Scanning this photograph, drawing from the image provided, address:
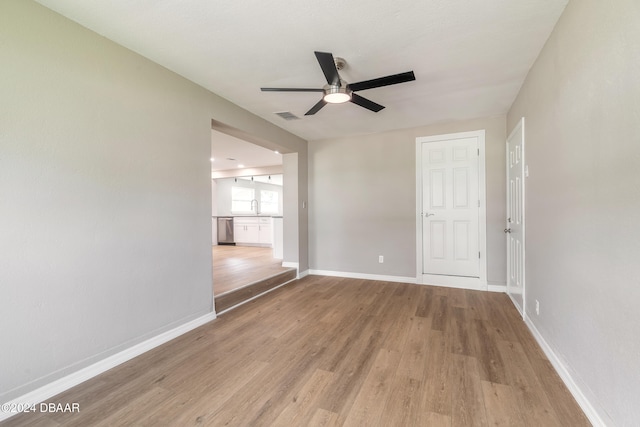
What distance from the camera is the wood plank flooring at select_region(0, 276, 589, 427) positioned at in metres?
1.50

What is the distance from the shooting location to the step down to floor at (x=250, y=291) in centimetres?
305

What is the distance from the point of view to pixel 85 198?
1873 millimetres

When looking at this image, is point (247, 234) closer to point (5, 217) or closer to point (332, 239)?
point (332, 239)

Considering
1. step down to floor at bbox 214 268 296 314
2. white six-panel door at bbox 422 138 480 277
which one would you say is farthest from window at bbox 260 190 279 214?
white six-panel door at bbox 422 138 480 277

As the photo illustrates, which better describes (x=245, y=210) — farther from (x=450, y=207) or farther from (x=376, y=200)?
(x=450, y=207)

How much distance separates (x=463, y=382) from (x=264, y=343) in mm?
1541

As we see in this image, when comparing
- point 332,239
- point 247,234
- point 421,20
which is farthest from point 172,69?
point 247,234

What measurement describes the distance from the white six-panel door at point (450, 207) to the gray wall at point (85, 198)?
10.5 ft

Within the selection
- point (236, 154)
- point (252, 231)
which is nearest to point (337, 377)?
point (236, 154)

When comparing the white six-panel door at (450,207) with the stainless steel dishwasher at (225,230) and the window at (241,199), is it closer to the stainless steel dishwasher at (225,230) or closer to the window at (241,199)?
the stainless steel dishwasher at (225,230)

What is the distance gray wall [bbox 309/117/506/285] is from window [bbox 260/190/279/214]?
5454 millimetres

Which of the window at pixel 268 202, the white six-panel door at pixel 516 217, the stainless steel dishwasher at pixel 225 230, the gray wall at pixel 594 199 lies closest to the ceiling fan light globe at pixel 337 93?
the gray wall at pixel 594 199

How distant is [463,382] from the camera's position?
1.78 m

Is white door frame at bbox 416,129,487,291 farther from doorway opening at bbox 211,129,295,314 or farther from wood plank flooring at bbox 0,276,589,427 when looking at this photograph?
doorway opening at bbox 211,129,295,314
